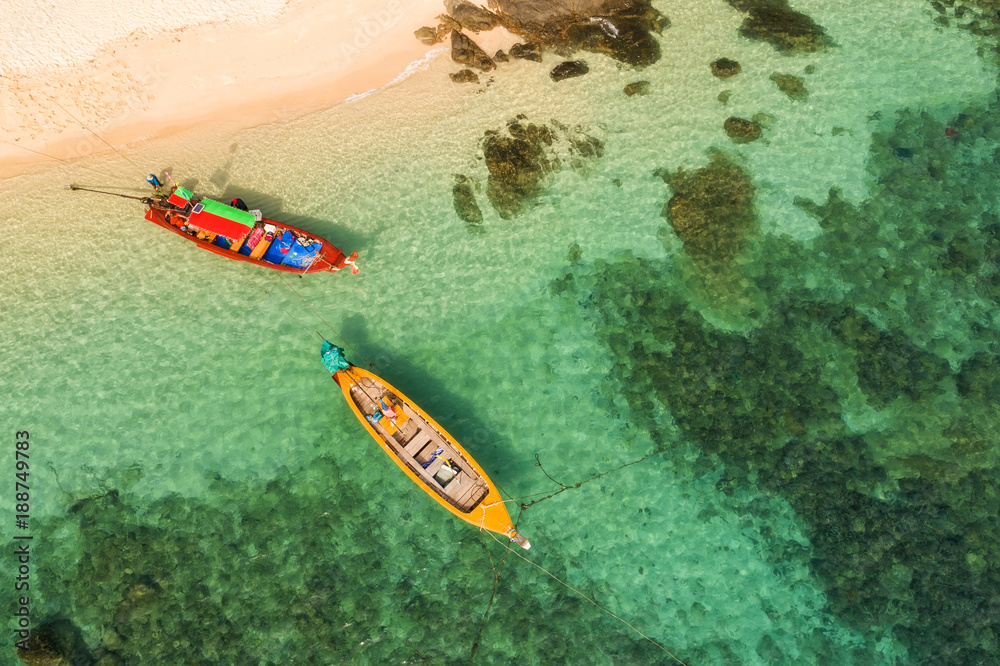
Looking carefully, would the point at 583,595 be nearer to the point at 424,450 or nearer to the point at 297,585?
the point at 424,450

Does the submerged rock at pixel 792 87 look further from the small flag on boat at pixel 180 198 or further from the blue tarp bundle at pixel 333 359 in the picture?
the small flag on boat at pixel 180 198

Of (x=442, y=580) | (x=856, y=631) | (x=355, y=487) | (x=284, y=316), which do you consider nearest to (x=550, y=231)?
(x=284, y=316)

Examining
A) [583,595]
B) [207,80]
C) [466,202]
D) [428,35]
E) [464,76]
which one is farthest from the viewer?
[428,35]

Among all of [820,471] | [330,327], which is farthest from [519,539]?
[820,471]

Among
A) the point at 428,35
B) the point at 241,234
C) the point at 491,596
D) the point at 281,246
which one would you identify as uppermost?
the point at 428,35

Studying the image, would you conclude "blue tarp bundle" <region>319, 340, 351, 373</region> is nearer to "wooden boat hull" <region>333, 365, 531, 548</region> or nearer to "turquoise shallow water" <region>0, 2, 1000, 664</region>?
"wooden boat hull" <region>333, 365, 531, 548</region>

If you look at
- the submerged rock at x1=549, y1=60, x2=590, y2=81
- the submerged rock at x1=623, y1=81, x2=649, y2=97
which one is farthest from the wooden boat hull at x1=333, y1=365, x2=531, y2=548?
the submerged rock at x1=623, y1=81, x2=649, y2=97
